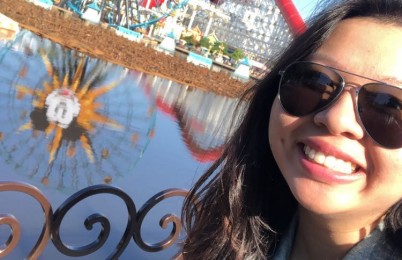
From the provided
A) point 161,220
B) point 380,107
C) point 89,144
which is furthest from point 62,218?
point 89,144

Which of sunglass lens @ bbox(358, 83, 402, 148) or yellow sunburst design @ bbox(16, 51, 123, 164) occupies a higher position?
sunglass lens @ bbox(358, 83, 402, 148)

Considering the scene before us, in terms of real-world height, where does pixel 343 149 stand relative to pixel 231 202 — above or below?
above

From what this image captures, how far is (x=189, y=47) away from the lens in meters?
37.1

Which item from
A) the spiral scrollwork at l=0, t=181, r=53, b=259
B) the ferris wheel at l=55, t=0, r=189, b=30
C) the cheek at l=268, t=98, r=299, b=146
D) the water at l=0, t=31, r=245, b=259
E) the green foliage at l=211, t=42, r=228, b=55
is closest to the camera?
the cheek at l=268, t=98, r=299, b=146

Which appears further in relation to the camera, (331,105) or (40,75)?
(40,75)

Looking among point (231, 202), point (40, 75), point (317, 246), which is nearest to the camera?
point (317, 246)

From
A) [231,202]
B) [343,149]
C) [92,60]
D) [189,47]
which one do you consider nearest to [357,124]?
[343,149]

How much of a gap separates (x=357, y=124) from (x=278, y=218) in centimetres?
53

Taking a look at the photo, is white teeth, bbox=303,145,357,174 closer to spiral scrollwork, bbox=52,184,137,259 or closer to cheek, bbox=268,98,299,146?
cheek, bbox=268,98,299,146

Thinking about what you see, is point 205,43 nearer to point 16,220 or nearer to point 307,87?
point 16,220

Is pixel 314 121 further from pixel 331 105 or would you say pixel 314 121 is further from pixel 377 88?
pixel 377 88

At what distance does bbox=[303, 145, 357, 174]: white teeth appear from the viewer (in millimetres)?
1045

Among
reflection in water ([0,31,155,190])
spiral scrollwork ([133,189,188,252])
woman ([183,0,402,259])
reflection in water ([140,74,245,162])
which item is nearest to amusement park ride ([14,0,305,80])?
reflection in water ([140,74,245,162])

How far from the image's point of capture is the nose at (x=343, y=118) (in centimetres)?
104
